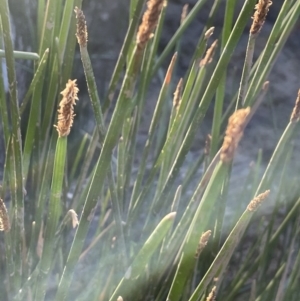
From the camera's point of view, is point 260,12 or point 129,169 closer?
point 260,12

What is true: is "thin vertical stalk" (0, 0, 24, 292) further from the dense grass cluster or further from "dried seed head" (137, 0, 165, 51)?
"dried seed head" (137, 0, 165, 51)

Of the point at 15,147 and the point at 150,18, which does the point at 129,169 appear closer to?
the point at 15,147

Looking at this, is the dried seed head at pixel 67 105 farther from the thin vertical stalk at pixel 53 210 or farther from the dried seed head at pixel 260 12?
the dried seed head at pixel 260 12

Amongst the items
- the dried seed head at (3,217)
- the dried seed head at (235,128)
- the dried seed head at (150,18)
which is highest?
the dried seed head at (150,18)

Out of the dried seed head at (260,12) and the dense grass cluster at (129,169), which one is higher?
the dried seed head at (260,12)

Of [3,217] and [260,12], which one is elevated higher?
[260,12]

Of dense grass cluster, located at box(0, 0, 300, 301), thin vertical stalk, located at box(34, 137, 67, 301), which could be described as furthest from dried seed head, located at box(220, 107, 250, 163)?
thin vertical stalk, located at box(34, 137, 67, 301)

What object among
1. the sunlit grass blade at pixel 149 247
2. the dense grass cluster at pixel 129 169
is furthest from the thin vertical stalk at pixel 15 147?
the sunlit grass blade at pixel 149 247

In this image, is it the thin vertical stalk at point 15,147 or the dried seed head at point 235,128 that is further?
the thin vertical stalk at point 15,147

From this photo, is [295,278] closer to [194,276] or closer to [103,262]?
[194,276]

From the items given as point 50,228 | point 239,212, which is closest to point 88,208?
point 50,228

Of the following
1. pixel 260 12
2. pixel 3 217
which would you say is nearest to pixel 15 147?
pixel 3 217
